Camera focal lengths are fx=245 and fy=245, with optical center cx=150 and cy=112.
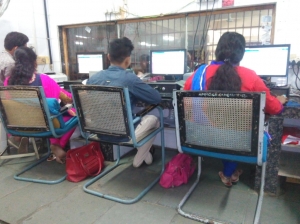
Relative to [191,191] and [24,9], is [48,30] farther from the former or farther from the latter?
[191,191]

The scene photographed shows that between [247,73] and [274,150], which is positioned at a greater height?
[247,73]

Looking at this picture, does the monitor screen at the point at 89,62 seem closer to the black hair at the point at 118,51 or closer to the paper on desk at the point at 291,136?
the black hair at the point at 118,51

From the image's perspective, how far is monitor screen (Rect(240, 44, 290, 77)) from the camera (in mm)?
2096

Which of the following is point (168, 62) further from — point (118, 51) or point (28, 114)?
point (28, 114)

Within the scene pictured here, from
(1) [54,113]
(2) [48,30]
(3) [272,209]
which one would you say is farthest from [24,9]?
(3) [272,209]

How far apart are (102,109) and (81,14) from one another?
2216 millimetres

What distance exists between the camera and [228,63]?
1471 millimetres

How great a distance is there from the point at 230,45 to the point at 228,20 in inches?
52.7

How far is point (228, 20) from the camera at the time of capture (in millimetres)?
2643

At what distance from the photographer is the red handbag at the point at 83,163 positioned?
204 centimetres

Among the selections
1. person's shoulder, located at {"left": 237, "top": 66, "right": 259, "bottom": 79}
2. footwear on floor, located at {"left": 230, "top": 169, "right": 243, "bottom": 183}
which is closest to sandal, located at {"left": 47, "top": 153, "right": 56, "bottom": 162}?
footwear on floor, located at {"left": 230, "top": 169, "right": 243, "bottom": 183}

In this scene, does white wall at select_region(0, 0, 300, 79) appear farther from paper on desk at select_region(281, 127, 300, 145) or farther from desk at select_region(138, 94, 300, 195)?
desk at select_region(138, 94, 300, 195)

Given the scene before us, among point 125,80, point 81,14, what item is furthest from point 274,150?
point 81,14

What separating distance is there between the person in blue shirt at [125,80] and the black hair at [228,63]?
1.53 feet
